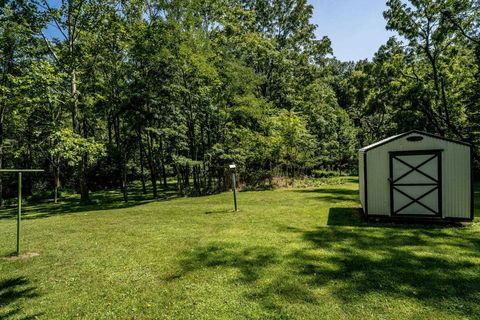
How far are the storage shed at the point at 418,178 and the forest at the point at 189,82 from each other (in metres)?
9.00

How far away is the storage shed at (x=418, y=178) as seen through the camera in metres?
6.62

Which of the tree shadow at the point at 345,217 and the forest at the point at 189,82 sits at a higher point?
the forest at the point at 189,82

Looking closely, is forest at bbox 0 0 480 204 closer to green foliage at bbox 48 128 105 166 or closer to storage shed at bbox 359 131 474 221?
green foliage at bbox 48 128 105 166

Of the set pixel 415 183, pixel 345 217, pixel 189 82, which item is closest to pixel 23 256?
pixel 345 217

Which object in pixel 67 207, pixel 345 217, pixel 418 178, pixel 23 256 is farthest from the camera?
pixel 67 207

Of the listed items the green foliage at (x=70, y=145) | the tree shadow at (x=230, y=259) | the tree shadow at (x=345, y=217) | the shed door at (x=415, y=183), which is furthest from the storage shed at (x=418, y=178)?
the green foliage at (x=70, y=145)

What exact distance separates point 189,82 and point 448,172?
40.5ft

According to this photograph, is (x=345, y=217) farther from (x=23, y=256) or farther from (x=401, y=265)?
(x=23, y=256)

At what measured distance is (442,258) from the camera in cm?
468

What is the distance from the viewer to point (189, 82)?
47.3 feet

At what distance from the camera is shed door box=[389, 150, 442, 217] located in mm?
6832

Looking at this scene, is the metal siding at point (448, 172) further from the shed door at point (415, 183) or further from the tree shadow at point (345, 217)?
the tree shadow at point (345, 217)

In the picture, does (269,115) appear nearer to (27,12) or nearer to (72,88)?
(72,88)

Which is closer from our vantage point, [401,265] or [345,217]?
[401,265]
